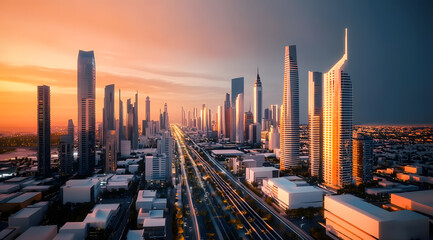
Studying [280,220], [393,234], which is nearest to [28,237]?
[280,220]

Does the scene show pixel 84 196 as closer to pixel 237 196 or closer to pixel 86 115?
pixel 237 196

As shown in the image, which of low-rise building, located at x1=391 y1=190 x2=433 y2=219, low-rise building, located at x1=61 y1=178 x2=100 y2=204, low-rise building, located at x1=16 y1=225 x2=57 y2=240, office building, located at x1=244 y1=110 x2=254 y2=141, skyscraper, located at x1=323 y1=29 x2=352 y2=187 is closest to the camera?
low-rise building, located at x1=16 y1=225 x2=57 y2=240

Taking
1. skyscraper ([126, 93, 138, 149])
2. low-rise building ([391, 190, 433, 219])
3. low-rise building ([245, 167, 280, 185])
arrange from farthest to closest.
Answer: skyscraper ([126, 93, 138, 149]) < low-rise building ([245, 167, 280, 185]) < low-rise building ([391, 190, 433, 219])

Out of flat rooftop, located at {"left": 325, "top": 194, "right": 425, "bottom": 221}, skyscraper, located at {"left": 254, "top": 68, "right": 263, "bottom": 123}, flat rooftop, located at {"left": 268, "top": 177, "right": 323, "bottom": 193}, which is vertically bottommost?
flat rooftop, located at {"left": 268, "top": 177, "right": 323, "bottom": 193}

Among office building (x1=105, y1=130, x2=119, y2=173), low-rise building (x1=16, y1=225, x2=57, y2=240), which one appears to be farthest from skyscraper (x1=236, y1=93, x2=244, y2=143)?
low-rise building (x1=16, y1=225, x2=57, y2=240)

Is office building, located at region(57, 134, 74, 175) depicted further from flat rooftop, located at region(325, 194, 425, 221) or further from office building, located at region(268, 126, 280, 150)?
office building, located at region(268, 126, 280, 150)

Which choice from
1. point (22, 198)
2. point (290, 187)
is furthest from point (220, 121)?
point (22, 198)
